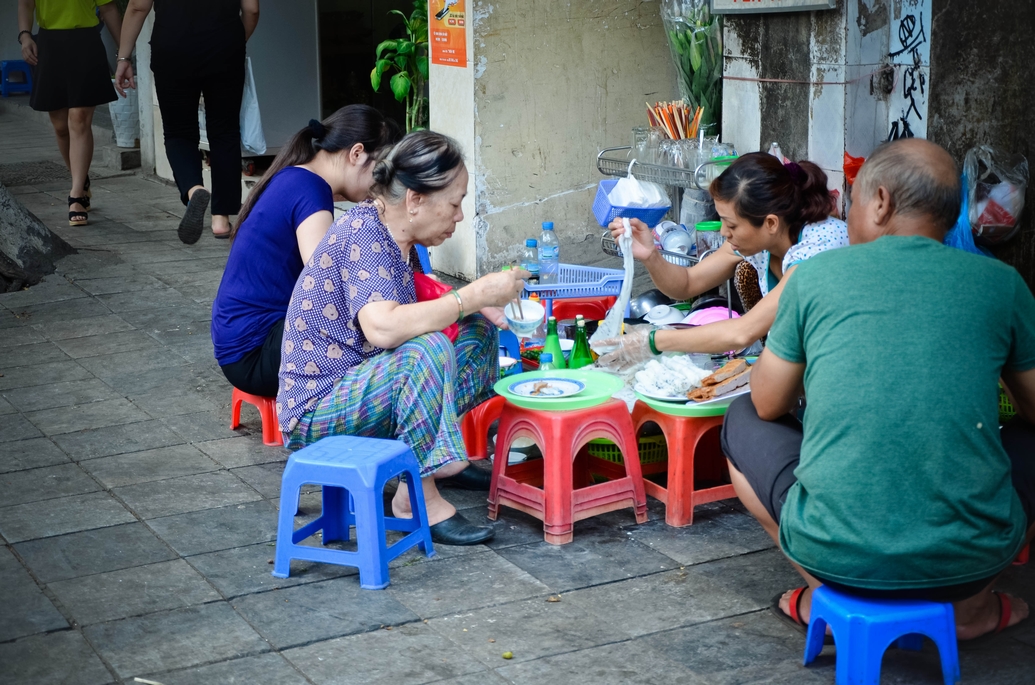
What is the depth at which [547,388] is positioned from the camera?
11.9 ft

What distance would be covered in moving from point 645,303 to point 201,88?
11.7 feet

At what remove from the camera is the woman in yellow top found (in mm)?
8117

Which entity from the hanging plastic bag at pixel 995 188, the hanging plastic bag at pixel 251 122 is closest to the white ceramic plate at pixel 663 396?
the hanging plastic bag at pixel 995 188

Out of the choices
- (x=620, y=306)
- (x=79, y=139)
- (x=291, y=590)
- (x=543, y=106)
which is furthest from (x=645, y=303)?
(x=79, y=139)

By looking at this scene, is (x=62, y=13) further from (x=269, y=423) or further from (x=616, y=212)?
(x=616, y=212)

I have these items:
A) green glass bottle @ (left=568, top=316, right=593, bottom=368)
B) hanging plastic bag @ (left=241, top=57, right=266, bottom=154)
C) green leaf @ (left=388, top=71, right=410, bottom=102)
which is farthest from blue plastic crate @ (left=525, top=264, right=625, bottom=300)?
hanging plastic bag @ (left=241, top=57, right=266, bottom=154)

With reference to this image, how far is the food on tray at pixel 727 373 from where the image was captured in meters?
3.57

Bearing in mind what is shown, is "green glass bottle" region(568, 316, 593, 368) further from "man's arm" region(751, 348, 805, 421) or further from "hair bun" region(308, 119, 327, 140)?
"man's arm" region(751, 348, 805, 421)

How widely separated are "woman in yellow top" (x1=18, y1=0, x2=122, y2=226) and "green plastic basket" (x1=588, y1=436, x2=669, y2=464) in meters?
5.59

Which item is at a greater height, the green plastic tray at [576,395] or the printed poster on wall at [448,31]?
the printed poster on wall at [448,31]

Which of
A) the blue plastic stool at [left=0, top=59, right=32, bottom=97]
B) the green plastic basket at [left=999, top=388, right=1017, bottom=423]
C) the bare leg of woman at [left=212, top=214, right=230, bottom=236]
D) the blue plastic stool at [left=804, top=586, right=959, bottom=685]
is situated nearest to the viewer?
the blue plastic stool at [left=804, top=586, right=959, bottom=685]

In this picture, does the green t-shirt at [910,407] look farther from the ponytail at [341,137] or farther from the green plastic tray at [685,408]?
the ponytail at [341,137]

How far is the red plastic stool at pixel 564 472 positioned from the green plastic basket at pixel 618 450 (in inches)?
7.0

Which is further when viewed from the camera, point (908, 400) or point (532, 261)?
point (532, 261)
